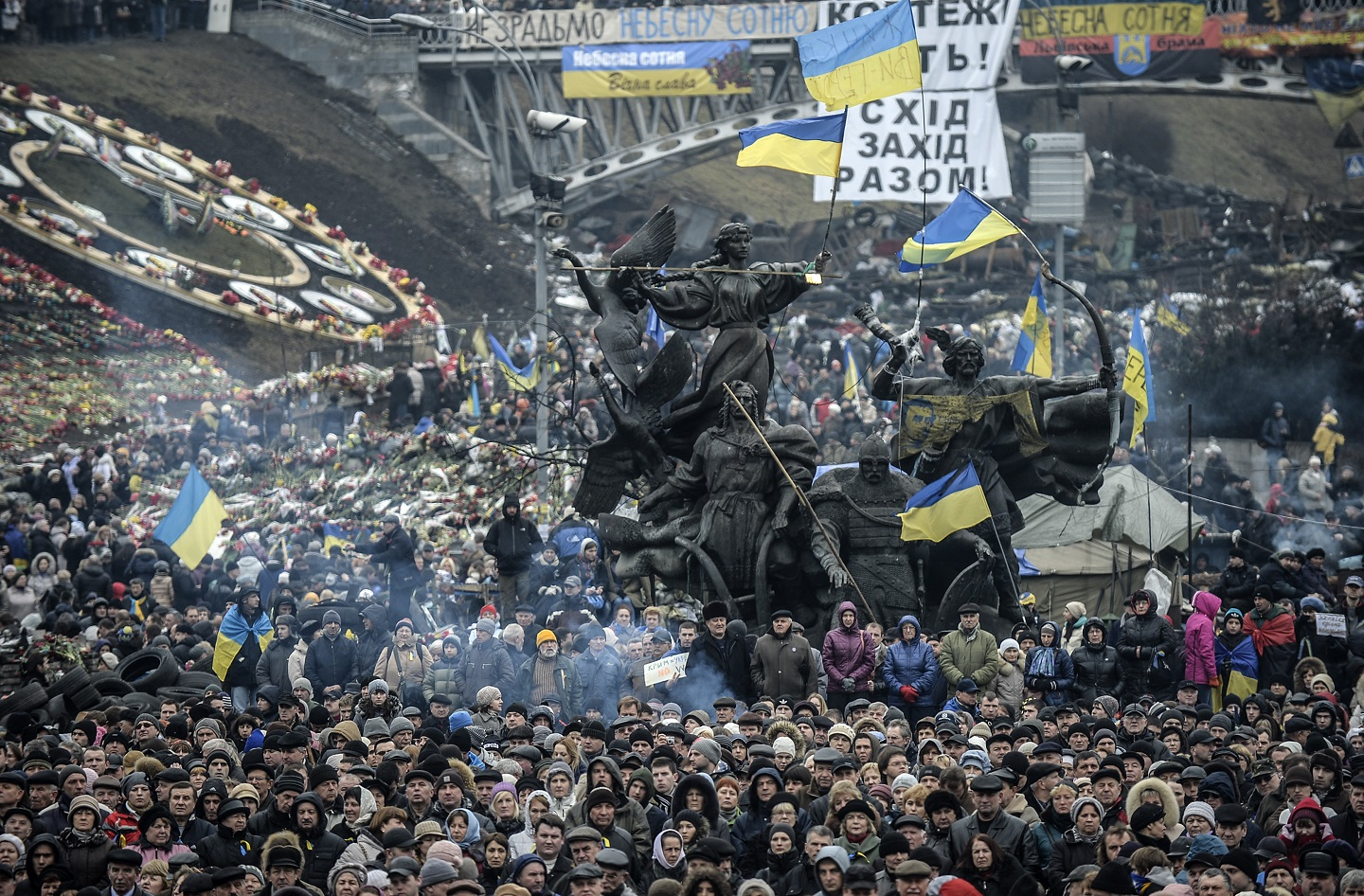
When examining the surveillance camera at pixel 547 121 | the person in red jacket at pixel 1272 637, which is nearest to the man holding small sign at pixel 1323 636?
Answer: the person in red jacket at pixel 1272 637

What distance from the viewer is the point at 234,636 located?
20.6 meters

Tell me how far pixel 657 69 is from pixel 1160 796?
4212 cm

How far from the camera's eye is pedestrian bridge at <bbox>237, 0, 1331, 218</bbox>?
168 ft

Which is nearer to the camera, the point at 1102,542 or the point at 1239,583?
the point at 1239,583

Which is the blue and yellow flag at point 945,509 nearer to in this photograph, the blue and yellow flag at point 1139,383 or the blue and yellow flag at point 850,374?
the blue and yellow flag at point 1139,383

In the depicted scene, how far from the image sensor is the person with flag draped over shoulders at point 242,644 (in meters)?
20.3

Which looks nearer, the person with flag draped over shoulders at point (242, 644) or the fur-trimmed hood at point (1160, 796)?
the fur-trimmed hood at point (1160, 796)

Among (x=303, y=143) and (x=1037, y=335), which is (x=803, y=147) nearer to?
(x=1037, y=335)

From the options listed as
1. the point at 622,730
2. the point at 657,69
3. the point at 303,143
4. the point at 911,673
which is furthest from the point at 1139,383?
the point at 303,143

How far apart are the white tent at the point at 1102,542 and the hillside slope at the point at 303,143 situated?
83.7 ft

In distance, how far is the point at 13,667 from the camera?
2003 cm

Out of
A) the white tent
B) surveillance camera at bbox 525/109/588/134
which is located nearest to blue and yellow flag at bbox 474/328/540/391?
surveillance camera at bbox 525/109/588/134

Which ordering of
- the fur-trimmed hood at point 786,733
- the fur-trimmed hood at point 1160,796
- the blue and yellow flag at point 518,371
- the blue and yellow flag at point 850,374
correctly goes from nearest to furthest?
1. the fur-trimmed hood at point 1160,796
2. the fur-trimmed hood at point 786,733
3. the blue and yellow flag at point 850,374
4. the blue and yellow flag at point 518,371

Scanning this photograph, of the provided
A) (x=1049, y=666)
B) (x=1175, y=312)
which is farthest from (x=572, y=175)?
(x=1049, y=666)
